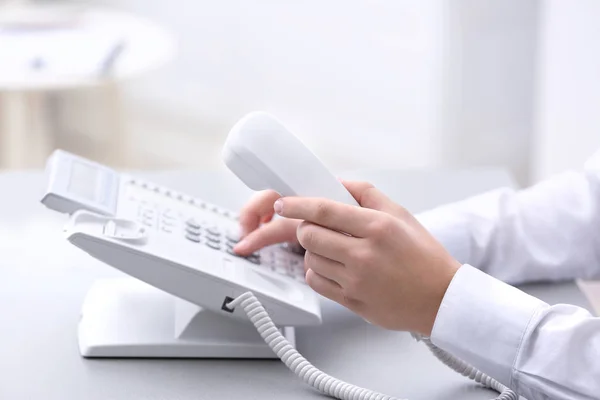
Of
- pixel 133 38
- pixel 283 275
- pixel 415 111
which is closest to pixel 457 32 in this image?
pixel 415 111

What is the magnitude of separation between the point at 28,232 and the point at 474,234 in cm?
48

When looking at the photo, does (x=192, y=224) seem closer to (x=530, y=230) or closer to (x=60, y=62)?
(x=530, y=230)

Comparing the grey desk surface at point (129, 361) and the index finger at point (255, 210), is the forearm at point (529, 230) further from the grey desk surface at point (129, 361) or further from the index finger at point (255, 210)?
the index finger at point (255, 210)

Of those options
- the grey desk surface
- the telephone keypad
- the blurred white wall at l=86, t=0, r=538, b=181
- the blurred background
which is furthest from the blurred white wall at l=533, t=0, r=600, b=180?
the telephone keypad

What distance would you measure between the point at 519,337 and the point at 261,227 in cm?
27

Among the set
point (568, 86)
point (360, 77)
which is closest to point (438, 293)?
point (568, 86)

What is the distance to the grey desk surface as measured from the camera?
2.31ft

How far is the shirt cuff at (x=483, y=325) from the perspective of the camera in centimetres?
68

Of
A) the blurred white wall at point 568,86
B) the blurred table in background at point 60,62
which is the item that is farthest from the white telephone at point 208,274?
the blurred table in background at point 60,62

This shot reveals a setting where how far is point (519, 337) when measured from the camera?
26.7 inches

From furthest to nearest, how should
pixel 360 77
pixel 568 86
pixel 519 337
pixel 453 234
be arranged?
pixel 360 77
pixel 568 86
pixel 453 234
pixel 519 337

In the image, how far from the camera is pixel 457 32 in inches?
97.2

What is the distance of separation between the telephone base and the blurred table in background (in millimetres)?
1297

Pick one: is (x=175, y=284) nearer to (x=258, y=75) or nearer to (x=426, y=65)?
(x=426, y=65)
